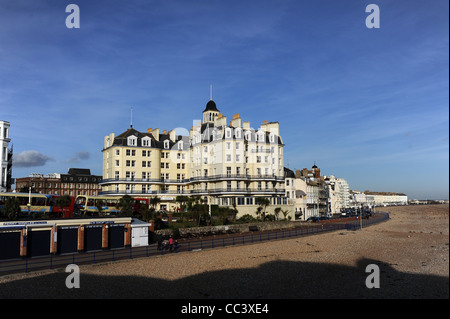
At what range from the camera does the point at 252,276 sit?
936 inches

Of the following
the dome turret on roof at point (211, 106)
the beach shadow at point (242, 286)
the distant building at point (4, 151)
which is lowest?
the beach shadow at point (242, 286)

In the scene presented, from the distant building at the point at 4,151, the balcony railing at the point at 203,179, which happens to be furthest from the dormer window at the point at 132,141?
the distant building at the point at 4,151

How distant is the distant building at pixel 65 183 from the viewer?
108125mm

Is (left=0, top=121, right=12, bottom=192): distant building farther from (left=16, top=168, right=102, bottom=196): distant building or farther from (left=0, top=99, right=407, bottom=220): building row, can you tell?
(left=16, top=168, right=102, bottom=196): distant building

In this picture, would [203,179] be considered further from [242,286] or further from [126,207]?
[242,286]

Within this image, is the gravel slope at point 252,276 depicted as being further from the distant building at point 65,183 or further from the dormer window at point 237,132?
the distant building at point 65,183

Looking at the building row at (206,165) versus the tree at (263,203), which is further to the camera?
the building row at (206,165)

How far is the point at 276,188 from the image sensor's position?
69438 millimetres

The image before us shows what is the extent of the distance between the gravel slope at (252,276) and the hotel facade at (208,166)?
3151cm

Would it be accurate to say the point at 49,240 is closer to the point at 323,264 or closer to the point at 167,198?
the point at 323,264

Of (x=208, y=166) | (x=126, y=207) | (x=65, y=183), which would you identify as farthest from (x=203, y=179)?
(x=65, y=183)
